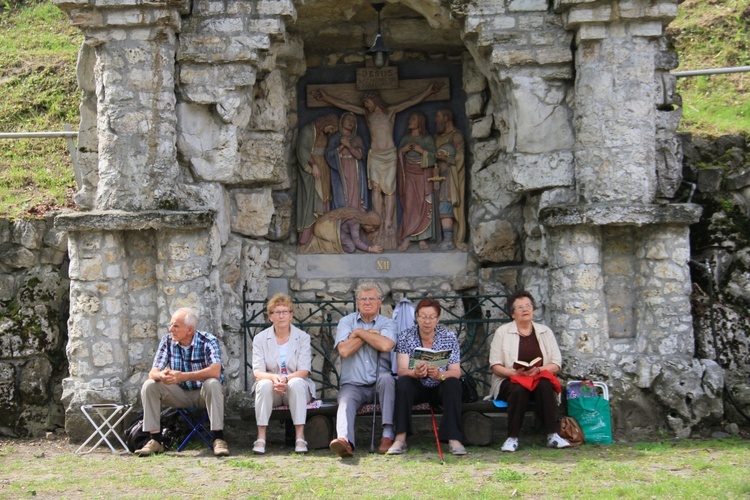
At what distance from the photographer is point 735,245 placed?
336 inches

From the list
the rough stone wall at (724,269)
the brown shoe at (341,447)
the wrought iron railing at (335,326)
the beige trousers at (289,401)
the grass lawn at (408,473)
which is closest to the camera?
the grass lawn at (408,473)

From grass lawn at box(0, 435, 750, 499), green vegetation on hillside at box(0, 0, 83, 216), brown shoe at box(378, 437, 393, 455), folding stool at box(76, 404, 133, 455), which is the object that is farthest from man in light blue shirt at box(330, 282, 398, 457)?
green vegetation on hillside at box(0, 0, 83, 216)

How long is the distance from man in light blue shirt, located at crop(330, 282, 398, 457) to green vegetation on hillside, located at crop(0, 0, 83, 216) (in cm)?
350

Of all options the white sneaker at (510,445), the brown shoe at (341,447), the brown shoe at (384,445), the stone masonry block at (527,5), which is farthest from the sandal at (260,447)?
the stone masonry block at (527,5)

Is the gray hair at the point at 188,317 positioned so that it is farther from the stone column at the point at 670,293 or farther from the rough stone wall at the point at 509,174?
the stone column at the point at 670,293

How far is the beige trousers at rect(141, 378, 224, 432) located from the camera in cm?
748

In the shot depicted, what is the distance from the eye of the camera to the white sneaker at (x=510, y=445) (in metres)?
7.32

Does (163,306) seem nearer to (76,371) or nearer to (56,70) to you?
(76,371)

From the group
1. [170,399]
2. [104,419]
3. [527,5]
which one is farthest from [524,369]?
[104,419]

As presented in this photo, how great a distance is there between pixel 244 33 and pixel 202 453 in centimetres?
345

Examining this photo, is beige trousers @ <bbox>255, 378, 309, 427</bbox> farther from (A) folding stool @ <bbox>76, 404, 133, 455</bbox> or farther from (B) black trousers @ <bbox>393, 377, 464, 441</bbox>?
(A) folding stool @ <bbox>76, 404, 133, 455</bbox>

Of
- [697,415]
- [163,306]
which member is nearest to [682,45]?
[697,415]

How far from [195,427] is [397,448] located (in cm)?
158

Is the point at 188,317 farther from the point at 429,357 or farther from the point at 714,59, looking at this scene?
the point at 714,59
